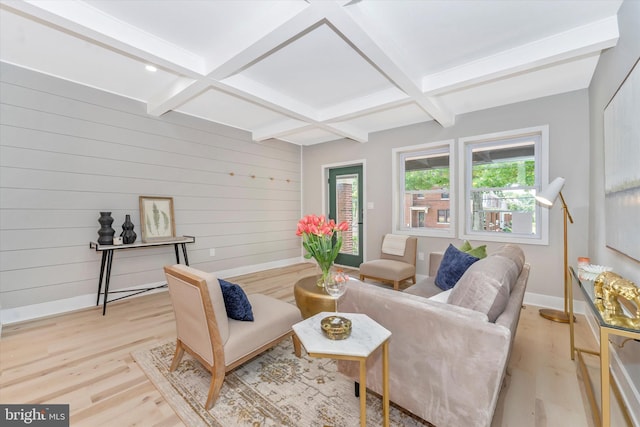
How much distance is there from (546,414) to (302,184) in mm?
5031

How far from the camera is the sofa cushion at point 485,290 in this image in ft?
4.48

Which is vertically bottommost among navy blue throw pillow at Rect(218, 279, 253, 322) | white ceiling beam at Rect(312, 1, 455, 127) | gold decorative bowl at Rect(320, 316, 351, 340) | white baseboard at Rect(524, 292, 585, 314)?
white baseboard at Rect(524, 292, 585, 314)

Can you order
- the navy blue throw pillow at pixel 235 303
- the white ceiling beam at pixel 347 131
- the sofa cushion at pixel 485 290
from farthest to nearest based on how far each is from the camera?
1. the white ceiling beam at pixel 347 131
2. the navy blue throw pillow at pixel 235 303
3. the sofa cushion at pixel 485 290

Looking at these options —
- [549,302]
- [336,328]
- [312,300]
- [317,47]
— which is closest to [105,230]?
[312,300]

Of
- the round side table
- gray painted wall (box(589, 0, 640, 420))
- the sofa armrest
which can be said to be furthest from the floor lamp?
the round side table

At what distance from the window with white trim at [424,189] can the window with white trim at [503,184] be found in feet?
0.80

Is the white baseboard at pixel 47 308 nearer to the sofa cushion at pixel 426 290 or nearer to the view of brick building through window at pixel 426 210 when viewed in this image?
the sofa cushion at pixel 426 290

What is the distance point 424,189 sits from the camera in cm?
441

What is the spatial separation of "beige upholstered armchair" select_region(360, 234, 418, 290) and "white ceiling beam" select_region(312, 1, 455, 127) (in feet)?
6.68

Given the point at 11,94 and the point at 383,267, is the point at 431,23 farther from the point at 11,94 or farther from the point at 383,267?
the point at 11,94

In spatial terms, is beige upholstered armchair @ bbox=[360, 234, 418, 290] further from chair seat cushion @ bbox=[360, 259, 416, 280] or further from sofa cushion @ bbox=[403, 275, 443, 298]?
sofa cushion @ bbox=[403, 275, 443, 298]

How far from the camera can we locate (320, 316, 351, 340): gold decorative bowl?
121 centimetres

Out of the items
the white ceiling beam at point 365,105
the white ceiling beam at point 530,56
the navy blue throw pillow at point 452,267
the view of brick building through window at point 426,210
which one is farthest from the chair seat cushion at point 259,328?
the view of brick building through window at point 426,210

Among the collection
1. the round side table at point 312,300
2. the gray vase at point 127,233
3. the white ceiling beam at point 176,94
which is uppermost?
the white ceiling beam at point 176,94
